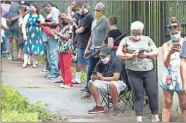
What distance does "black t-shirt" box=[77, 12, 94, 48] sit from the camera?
11164 mm

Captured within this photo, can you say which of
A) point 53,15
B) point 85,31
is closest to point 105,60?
point 85,31

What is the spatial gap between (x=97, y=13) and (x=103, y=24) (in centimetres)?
23

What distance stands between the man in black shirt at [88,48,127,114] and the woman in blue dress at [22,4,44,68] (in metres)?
4.52

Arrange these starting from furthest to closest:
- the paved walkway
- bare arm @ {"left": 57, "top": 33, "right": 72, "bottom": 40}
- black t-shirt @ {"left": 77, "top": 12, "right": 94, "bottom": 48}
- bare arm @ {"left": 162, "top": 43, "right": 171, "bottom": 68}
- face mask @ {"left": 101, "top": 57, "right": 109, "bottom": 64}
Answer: bare arm @ {"left": 57, "top": 33, "right": 72, "bottom": 40}
black t-shirt @ {"left": 77, "top": 12, "right": 94, "bottom": 48}
face mask @ {"left": 101, "top": 57, "right": 109, "bottom": 64}
the paved walkway
bare arm @ {"left": 162, "top": 43, "right": 171, "bottom": 68}

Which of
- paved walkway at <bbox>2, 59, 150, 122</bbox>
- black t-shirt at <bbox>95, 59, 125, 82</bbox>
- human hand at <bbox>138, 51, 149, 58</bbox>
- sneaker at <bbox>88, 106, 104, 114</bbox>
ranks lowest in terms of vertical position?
paved walkway at <bbox>2, 59, 150, 122</bbox>

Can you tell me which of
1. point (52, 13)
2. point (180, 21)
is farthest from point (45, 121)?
point (52, 13)

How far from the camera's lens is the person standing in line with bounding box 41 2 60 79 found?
40.6 feet

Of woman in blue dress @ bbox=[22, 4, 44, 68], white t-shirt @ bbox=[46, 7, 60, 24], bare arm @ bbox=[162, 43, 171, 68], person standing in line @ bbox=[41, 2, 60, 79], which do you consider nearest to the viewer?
bare arm @ bbox=[162, 43, 171, 68]

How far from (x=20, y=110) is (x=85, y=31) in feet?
9.68

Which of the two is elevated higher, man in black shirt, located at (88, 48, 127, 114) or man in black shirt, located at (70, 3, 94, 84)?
man in black shirt, located at (70, 3, 94, 84)

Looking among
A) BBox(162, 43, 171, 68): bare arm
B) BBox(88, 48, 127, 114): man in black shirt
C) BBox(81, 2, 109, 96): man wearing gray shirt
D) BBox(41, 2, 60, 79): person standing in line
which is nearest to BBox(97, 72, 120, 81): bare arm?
BBox(88, 48, 127, 114): man in black shirt

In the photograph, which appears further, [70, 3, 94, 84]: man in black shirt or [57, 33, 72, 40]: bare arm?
[57, 33, 72, 40]: bare arm

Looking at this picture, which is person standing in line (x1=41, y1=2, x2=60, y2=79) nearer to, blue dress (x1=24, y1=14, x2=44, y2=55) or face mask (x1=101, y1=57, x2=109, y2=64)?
blue dress (x1=24, y1=14, x2=44, y2=55)

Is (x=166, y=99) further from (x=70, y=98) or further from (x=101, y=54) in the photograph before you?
(x=70, y=98)
